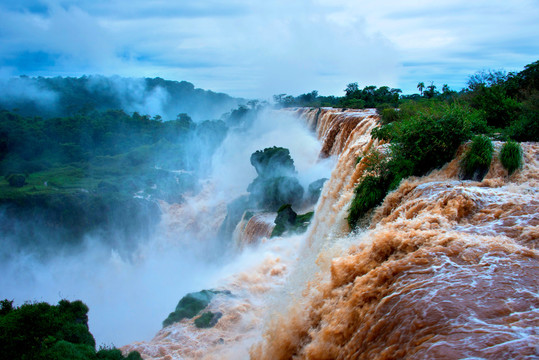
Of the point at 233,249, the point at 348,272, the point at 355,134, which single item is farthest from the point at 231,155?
the point at 348,272

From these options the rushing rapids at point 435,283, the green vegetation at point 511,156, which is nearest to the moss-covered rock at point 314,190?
the rushing rapids at point 435,283

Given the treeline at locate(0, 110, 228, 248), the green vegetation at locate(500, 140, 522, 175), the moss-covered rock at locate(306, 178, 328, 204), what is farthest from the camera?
the treeline at locate(0, 110, 228, 248)

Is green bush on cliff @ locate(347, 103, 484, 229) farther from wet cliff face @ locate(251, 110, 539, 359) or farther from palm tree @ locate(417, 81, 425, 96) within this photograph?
palm tree @ locate(417, 81, 425, 96)

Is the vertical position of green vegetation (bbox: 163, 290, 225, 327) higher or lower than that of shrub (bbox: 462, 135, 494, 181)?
lower

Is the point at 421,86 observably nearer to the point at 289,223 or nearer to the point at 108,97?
the point at 289,223

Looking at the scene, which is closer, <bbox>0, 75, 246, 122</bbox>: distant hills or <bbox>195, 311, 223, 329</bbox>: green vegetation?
<bbox>195, 311, 223, 329</bbox>: green vegetation

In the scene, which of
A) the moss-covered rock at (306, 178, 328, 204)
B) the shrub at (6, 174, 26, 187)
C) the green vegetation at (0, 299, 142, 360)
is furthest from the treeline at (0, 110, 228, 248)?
the green vegetation at (0, 299, 142, 360)

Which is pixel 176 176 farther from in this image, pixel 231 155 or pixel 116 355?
pixel 116 355
